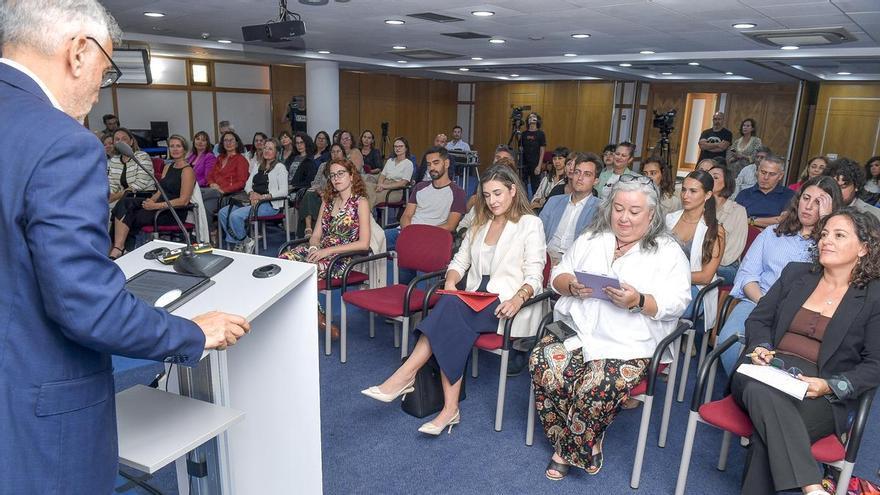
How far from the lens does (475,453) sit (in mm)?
2693

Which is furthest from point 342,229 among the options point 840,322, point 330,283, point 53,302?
point 53,302

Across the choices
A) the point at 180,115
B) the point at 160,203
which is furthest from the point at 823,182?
the point at 180,115

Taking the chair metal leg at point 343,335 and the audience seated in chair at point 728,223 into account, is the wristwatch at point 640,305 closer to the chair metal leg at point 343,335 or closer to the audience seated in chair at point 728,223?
the audience seated in chair at point 728,223

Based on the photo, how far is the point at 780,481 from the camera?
1965mm

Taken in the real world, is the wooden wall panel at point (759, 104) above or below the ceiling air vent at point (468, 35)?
below

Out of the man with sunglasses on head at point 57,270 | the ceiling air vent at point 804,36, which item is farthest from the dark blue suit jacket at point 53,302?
the ceiling air vent at point 804,36

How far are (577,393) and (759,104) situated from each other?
11.4m

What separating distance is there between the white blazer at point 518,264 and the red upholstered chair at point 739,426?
3.03 feet

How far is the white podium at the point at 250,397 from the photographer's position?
1.56m

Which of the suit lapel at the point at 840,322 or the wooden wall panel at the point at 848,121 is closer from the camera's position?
the suit lapel at the point at 840,322

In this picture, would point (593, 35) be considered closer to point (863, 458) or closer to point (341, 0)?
→ point (341, 0)

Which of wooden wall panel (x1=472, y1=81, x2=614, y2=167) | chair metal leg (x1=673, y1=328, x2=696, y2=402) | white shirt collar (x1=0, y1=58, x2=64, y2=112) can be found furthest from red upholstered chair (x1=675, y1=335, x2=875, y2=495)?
wooden wall panel (x1=472, y1=81, x2=614, y2=167)

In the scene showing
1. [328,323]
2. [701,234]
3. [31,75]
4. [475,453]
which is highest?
[31,75]

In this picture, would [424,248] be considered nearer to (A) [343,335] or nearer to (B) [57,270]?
(A) [343,335]
